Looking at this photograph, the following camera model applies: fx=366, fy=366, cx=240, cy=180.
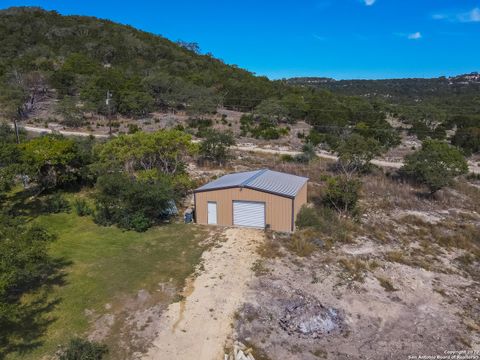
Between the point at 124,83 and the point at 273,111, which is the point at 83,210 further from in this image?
the point at 124,83

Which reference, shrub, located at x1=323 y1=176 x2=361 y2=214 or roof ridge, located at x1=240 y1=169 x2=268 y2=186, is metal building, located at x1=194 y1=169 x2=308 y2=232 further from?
shrub, located at x1=323 y1=176 x2=361 y2=214

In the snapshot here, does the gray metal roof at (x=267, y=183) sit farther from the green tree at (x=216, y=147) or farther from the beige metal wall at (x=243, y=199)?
the green tree at (x=216, y=147)

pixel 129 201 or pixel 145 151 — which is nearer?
pixel 129 201

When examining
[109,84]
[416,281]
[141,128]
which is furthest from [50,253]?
[109,84]

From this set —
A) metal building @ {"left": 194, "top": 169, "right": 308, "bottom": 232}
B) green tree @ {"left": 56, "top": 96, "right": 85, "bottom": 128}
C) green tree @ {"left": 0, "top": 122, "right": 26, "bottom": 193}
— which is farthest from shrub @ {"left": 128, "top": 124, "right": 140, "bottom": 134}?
metal building @ {"left": 194, "top": 169, "right": 308, "bottom": 232}

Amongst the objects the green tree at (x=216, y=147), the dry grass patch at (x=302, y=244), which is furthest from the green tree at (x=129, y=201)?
the green tree at (x=216, y=147)

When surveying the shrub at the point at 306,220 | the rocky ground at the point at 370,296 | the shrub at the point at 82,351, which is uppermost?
the shrub at the point at 306,220

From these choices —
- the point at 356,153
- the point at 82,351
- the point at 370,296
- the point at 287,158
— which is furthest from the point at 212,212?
the point at 287,158
